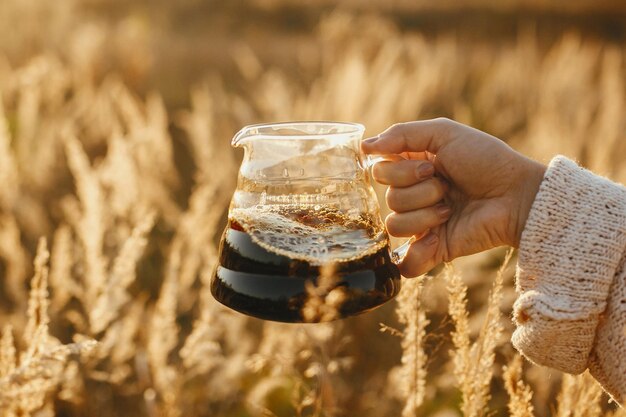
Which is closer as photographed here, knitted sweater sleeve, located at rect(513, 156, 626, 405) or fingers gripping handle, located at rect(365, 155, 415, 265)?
knitted sweater sleeve, located at rect(513, 156, 626, 405)

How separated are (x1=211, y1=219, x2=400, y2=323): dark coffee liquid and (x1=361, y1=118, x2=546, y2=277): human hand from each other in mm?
192

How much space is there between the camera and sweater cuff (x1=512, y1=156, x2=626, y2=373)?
119 centimetres

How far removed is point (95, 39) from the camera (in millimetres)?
4711

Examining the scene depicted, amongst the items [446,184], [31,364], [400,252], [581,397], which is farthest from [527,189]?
[31,364]

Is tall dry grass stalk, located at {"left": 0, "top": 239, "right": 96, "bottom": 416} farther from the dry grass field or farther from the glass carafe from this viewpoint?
the glass carafe

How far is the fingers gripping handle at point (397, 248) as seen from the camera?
1317 mm

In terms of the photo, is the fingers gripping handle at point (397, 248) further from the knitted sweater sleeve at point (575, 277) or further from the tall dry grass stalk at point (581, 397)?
the tall dry grass stalk at point (581, 397)

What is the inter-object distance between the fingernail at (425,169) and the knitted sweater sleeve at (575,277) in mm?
207

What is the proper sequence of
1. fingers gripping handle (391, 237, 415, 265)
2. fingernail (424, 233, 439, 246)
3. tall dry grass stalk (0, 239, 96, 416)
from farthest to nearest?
1. fingernail (424, 233, 439, 246)
2. fingers gripping handle (391, 237, 415, 265)
3. tall dry grass stalk (0, 239, 96, 416)

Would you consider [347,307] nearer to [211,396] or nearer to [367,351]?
[211,396]

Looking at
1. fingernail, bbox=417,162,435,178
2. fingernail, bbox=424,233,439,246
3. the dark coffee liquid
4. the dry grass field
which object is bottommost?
the dry grass field

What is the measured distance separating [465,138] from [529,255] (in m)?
0.27

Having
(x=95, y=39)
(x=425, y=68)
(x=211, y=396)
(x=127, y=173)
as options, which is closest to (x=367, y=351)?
(x=211, y=396)

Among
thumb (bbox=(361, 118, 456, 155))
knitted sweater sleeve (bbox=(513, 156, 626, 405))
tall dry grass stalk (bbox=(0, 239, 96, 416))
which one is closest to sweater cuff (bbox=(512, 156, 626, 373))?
knitted sweater sleeve (bbox=(513, 156, 626, 405))
